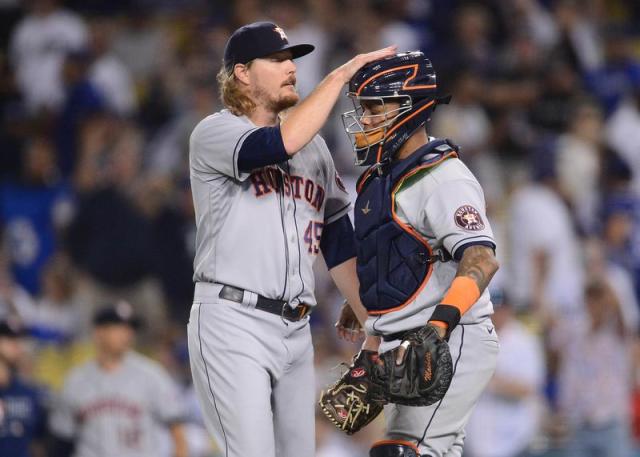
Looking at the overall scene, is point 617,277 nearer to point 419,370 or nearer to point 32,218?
point 32,218

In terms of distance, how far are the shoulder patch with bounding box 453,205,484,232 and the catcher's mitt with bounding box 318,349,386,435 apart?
0.68 metres

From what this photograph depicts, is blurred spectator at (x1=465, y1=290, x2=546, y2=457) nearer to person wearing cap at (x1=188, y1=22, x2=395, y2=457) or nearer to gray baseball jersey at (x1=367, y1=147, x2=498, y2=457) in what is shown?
person wearing cap at (x1=188, y1=22, x2=395, y2=457)

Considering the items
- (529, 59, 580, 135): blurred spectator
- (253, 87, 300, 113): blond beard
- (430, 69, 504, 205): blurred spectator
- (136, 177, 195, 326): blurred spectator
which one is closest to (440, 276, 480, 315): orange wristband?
(253, 87, 300, 113): blond beard

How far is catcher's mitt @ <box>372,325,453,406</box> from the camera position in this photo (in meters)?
4.22

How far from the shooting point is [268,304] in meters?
A: 4.78

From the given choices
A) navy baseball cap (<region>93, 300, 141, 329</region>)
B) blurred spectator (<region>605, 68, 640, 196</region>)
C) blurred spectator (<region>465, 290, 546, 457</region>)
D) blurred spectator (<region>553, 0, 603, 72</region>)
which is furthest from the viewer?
blurred spectator (<region>553, 0, 603, 72</region>)

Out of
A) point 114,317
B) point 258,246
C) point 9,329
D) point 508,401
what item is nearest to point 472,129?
point 508,401

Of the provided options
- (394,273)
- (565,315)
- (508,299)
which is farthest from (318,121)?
(565,315)

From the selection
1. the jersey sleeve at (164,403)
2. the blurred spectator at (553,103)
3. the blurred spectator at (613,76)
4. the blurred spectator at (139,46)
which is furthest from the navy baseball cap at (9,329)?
the blurred spectator at (613,76)

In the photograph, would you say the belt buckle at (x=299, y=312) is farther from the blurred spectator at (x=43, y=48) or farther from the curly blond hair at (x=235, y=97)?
the blurred spectator at (x=43, y=48)

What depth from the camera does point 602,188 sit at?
10562 millimetres

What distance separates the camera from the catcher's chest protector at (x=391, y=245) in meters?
4.54

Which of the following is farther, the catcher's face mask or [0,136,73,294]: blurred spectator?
[0,136,73,294]: blurred spectator

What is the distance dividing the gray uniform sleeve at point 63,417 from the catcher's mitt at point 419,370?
4030mm
